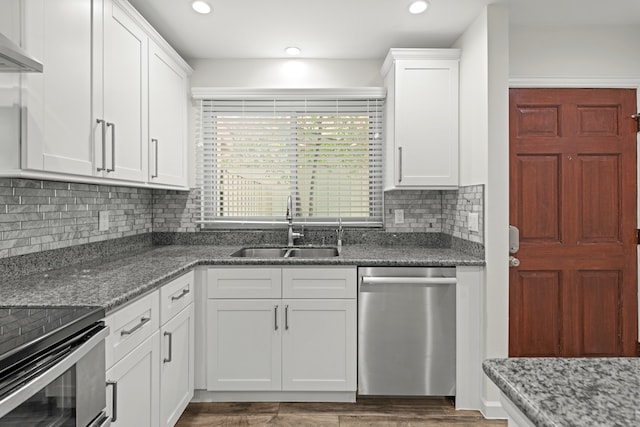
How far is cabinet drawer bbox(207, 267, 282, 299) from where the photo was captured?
2469 millimetres

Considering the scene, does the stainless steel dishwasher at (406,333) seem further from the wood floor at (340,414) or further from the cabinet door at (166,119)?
the cabinet door at (166,119)

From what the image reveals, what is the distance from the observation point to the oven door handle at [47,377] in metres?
0.90

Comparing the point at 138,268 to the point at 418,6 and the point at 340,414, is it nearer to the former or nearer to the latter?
the point at 340,414

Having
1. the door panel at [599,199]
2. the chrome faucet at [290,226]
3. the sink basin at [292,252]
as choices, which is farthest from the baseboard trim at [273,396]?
the door panel at [599,199]

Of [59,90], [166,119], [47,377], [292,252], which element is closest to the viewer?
[47,377]

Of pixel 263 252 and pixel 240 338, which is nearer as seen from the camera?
pixel 240 338

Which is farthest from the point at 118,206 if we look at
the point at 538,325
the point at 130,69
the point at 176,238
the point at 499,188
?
the point at 538,325

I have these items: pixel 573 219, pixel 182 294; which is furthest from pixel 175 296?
pixel 573 219

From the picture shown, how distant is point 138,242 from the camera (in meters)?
2.91

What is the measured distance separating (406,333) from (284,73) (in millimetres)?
2184

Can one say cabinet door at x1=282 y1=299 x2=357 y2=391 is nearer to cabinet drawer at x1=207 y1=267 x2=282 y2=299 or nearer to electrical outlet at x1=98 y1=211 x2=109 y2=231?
cabinet drawer at x1=207 y1=267 x2=282 y2=299

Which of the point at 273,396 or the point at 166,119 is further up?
the point at 166,119

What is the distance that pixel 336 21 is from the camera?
2551mm

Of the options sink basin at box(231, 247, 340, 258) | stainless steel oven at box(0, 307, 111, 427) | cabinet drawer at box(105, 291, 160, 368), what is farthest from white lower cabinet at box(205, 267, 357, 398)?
stainless steel oven at box(0, 307, 111, 427)
